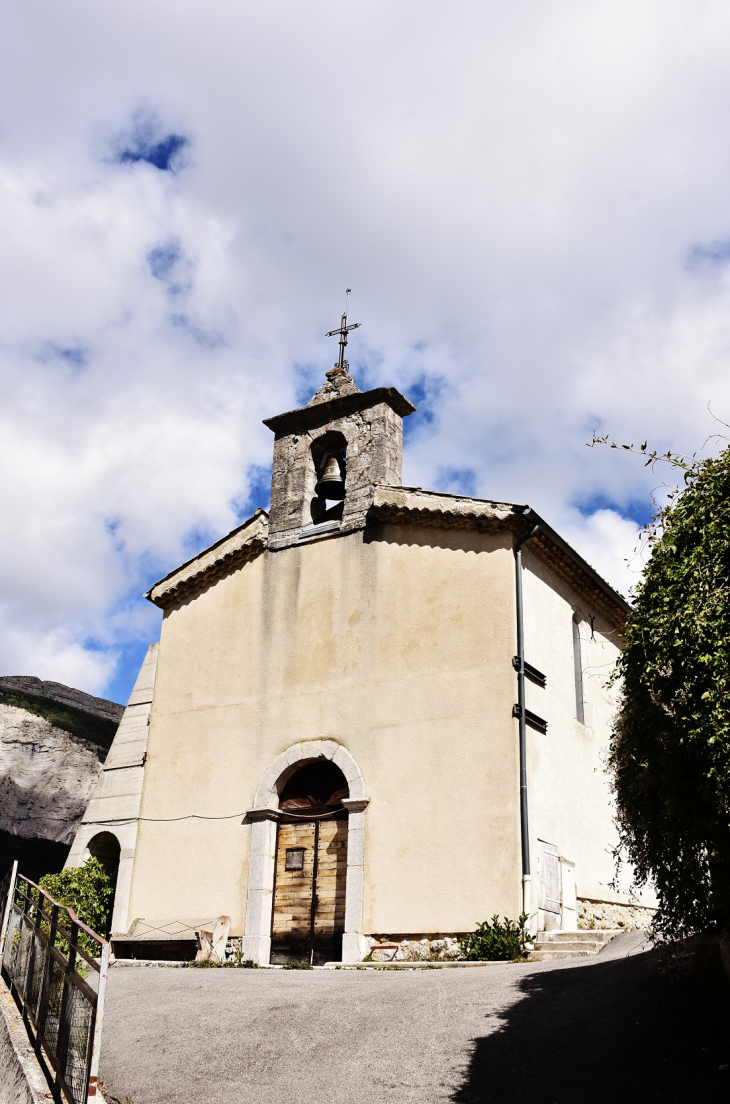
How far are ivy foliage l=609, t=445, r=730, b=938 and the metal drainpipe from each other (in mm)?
5784

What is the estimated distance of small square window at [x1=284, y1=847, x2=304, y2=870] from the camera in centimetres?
1423

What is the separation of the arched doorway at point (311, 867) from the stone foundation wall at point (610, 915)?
345 centimetres

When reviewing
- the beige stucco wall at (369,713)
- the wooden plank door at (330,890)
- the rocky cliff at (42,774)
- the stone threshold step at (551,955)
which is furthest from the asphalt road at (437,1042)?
the rocky cliff at (42,774)

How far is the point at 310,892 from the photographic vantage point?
1396 cm

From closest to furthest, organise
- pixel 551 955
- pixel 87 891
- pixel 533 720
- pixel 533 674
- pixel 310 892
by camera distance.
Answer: pixel 551 955 → pixel 533 720 → pixel 533 674 → pixel 310 892 → pixel 87 891

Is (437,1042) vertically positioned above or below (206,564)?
below

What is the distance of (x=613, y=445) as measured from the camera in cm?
638

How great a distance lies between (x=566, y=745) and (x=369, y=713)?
2.96 metres

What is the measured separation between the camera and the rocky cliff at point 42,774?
24130mm

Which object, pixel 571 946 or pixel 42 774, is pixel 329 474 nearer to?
pixel 571 946

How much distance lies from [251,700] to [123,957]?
4.42 m

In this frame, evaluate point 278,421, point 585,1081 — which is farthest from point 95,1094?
point 278,421

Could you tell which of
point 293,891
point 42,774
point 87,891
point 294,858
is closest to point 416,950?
point 293,891

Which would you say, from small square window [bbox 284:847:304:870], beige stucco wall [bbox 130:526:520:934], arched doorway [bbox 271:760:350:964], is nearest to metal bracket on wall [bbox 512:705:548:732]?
beige stucco wall [bbox 130:526:520:934]
